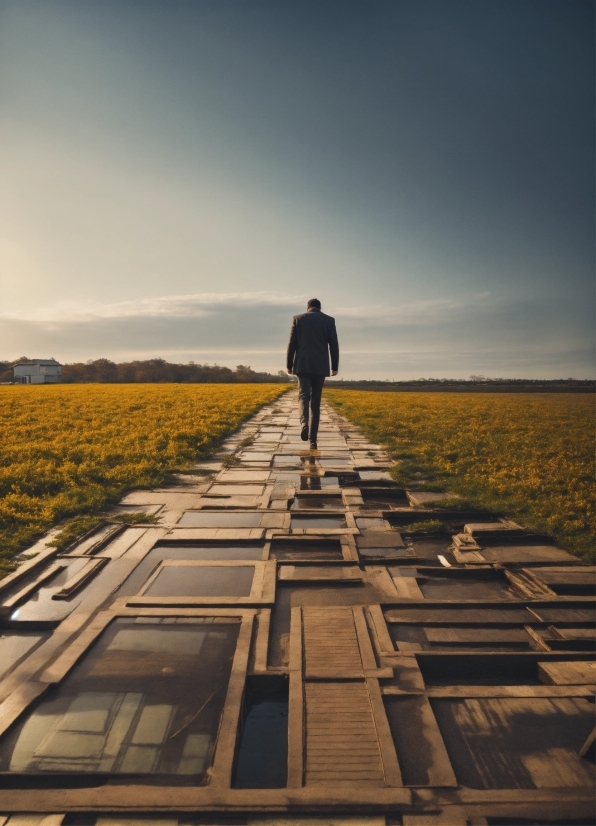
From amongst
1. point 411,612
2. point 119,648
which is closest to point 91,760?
point 119,648

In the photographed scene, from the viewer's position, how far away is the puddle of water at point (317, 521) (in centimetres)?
488

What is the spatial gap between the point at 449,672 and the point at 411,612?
54cm

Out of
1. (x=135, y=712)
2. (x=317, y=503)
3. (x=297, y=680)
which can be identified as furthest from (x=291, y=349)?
(x=135, y=712)

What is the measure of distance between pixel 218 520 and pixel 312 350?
183 inches

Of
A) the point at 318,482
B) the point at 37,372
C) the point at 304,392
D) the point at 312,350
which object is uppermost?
the point at 312,350

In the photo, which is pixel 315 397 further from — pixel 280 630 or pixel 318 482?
pixel 280 630

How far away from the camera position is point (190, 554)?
13.5ft

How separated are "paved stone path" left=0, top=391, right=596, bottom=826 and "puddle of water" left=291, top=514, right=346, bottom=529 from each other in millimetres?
430

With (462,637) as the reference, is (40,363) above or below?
above

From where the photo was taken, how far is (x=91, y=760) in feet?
6.20

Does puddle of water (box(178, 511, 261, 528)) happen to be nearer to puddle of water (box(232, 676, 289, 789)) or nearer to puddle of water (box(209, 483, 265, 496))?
puddle of water (box(209, 483, 265, 496))

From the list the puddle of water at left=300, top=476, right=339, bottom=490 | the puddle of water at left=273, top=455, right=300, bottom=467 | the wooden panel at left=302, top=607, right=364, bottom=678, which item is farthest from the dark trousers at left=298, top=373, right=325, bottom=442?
the wooden panel at left=302, top=607, right=364, bottom=678

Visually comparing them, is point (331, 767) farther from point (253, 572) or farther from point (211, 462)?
point (211, 462)

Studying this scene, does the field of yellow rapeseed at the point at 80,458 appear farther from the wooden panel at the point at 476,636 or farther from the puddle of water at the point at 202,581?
the wooden panel at the point at 476,636
